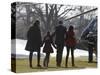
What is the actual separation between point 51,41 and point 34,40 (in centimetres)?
20

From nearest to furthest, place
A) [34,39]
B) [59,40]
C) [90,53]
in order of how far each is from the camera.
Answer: [34,39] < [59,40] < [90,53]

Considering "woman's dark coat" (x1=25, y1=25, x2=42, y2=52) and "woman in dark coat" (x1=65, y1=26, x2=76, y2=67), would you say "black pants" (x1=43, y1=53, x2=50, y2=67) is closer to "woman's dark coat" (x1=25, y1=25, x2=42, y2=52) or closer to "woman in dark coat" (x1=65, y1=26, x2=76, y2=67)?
"woman's dark coat" (x1=25, y1=25, x2=42, y2=52)

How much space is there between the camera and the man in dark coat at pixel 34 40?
8.13 ft

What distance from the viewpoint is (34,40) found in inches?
98.9

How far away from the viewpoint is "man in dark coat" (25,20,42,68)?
2477 mm

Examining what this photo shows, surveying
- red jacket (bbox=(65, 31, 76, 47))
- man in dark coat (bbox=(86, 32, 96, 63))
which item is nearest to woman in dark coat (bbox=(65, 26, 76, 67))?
red jacket (bbox=(65, 31, 76, 47))

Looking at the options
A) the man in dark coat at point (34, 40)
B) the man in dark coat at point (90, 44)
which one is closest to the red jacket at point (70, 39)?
the man in dark coat at point (90, 44)

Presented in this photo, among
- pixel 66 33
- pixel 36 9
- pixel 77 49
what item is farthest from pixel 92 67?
pixel 36 9

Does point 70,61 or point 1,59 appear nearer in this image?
point 1,59

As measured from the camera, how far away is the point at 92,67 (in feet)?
9.20

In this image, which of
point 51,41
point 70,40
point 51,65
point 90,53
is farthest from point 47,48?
point 90,53

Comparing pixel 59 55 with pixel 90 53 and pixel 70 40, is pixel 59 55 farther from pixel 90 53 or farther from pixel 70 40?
pixel 90 53

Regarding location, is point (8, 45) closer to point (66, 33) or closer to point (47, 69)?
point (47, 69)

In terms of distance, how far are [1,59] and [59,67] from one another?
67 centimetres
